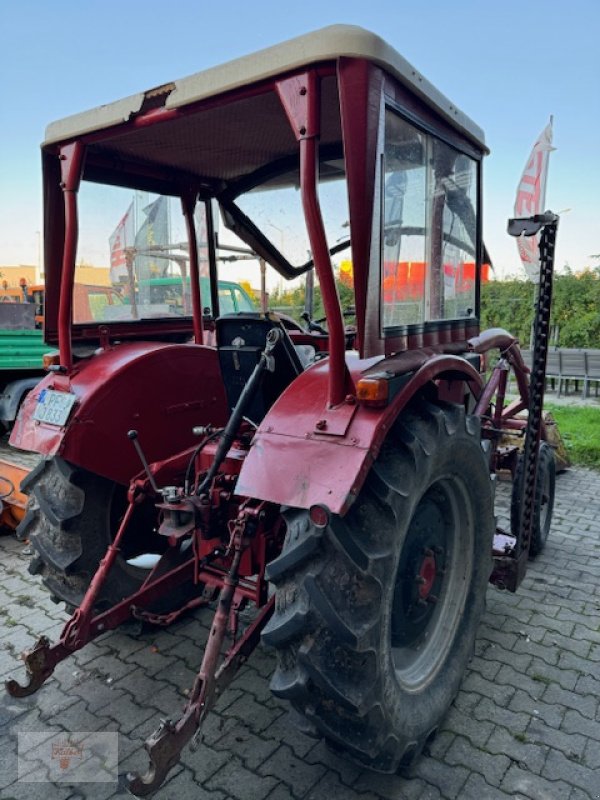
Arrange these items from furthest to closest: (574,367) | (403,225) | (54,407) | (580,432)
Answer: (574,367)
(580,432)
(54,407)
(403,225)

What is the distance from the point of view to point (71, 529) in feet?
9.07

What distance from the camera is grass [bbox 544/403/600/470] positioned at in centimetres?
678

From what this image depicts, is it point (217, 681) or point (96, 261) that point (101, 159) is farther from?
point (217, 681)

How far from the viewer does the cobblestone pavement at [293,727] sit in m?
2.19

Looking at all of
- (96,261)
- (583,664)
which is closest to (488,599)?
(583,664)

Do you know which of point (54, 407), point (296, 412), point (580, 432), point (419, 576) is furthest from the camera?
point (580, 432)

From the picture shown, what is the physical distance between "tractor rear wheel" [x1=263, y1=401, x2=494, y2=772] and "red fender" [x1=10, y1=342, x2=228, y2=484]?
3.95 feet

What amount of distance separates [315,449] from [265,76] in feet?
3.92

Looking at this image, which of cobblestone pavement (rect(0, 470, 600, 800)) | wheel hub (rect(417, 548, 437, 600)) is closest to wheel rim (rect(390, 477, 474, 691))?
wheel hub (rect(417, 548, 437, 600))

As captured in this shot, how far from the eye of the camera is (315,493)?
1.86m

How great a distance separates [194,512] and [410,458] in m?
0.89

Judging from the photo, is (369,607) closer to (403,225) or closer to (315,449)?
(315,449)

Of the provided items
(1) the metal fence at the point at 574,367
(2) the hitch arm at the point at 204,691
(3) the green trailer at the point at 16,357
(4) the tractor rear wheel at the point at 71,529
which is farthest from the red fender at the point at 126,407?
(1) the metal fence at the point at 574,367

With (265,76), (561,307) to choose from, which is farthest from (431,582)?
(561,307)
